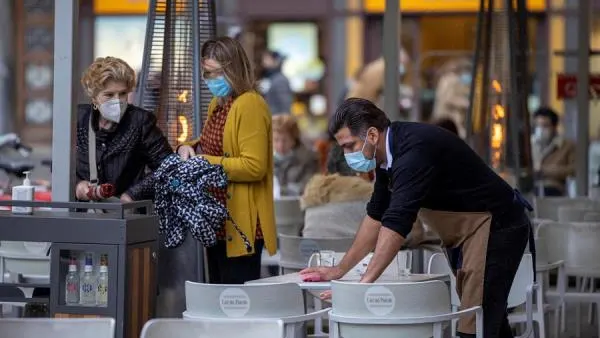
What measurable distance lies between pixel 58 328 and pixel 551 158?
34.5ft

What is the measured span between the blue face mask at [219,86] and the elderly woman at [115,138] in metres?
0.36

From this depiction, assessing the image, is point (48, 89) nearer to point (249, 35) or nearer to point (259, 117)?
point (249, 35)

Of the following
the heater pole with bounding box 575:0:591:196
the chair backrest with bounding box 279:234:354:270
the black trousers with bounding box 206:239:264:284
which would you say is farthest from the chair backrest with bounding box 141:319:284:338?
the heater pole with bounding box 575:0:591:196

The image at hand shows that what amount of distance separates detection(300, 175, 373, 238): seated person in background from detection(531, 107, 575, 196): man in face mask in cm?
619

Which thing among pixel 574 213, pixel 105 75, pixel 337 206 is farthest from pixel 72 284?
pixel 574 213

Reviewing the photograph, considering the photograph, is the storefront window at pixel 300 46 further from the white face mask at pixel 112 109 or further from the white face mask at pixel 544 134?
the white face mask at pixel 112 109

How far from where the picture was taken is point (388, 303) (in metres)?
5.34

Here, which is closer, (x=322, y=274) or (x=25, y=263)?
(x=322, y=274)

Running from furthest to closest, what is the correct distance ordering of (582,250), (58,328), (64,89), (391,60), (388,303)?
(391,60) → (582,250) → (64,89) → (388,303) → (58,328)

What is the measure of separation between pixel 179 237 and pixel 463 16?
15243mm

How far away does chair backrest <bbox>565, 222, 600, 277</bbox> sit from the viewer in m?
8.28

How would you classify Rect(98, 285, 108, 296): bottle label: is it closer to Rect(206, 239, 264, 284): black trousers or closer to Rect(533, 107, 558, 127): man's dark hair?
Rect(206, 239, 264, 284): black trousers

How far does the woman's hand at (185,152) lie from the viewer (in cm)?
682

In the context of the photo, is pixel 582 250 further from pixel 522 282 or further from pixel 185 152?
pixel 185 152
